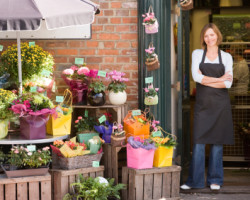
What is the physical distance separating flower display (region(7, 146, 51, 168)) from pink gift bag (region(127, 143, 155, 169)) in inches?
33.2

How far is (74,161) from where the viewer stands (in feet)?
16.0

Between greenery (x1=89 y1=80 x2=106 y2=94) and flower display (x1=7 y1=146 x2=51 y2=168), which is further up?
greenery (x1=89 y1=80 x2=106 y2=94)

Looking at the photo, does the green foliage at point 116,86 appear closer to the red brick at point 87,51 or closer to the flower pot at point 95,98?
the flower pot at point 95,98

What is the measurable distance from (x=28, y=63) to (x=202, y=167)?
2249 millimetres

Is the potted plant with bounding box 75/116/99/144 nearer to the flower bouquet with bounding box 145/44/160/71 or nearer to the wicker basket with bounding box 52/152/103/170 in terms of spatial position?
the wicker basket with bounding box 52/152/103/170

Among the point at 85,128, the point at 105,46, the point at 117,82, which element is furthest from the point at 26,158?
the point at 105,46

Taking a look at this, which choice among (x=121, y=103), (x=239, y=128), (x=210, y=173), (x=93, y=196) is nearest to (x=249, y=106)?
(x=239, y=128)

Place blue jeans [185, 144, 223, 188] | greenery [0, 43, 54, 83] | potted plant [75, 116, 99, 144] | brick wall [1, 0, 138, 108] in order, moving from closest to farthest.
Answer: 1. greenery [0, 43, 54, 83]
2. potted plant [75, 116, 99, 144]
3. blue jeans [185, 144, 223, 188]
4. brick wall [1, 0, 138, 108]

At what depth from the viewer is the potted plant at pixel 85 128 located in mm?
5258

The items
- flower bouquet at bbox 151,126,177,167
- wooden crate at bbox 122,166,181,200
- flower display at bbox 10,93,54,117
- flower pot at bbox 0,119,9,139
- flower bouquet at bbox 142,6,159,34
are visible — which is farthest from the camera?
flower bouquet at bbox 142,6,159,34


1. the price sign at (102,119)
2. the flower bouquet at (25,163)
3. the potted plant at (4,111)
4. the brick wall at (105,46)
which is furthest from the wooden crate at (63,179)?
the brick wall at (105,46)

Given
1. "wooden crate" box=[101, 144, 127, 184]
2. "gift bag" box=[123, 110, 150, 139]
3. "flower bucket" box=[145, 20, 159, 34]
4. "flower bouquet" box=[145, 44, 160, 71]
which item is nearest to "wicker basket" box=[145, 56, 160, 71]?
"flower bouquet" box=[145, 44, 160, 71]

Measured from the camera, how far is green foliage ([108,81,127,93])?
5.32 metres

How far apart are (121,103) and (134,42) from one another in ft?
2.87
